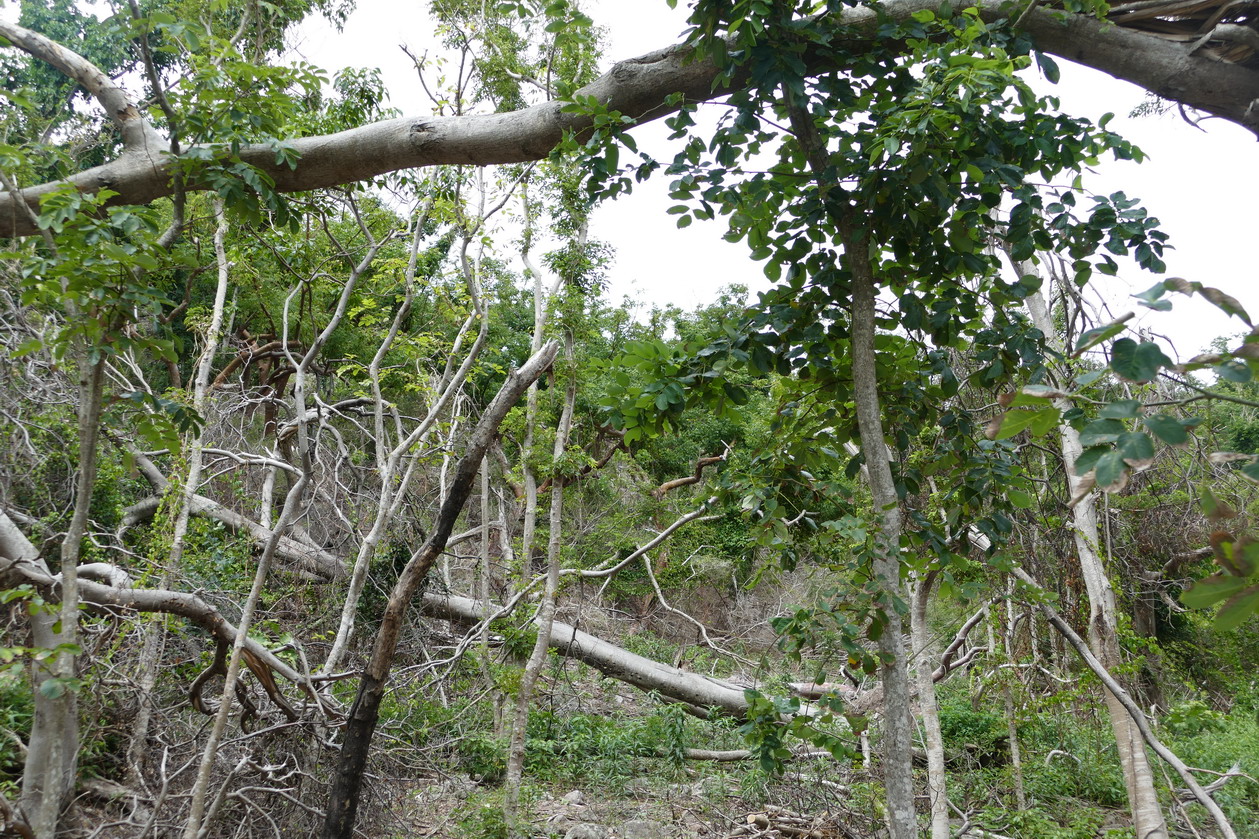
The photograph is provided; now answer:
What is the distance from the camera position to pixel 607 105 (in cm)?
177

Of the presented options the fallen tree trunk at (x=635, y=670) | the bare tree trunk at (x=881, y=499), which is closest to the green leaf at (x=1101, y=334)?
the bare tree trunk at (x=881, y=499)

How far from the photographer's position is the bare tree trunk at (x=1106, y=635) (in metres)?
3.76

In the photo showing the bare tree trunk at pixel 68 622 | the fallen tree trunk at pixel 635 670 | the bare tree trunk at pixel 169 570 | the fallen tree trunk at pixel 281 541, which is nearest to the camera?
the bare tree trunk at pixel 68 622

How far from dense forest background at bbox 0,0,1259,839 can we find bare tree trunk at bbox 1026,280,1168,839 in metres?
0.03

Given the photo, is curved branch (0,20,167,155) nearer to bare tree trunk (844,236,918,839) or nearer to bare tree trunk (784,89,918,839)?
bare tree trunk (784,89,918,839)

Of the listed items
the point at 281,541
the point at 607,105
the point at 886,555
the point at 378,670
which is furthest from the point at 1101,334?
the point at 281,541

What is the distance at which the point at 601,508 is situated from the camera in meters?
13.9

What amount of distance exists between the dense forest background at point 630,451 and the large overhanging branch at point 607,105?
0.02 m

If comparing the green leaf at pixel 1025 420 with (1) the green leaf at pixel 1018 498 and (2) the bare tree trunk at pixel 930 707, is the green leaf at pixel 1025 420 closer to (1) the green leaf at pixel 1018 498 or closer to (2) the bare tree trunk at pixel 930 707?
(1) the green leaf at pixel 1018 498

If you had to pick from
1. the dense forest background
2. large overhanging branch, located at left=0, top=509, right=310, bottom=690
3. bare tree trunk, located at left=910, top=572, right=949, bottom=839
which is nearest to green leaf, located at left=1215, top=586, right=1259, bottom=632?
the dense forest background

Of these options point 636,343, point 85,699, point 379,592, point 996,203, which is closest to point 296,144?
point 636,343

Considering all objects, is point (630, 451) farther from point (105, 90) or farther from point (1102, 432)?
point (1102, 432)

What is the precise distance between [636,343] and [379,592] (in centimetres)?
620

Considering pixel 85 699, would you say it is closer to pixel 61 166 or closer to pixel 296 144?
pixel 61 166
